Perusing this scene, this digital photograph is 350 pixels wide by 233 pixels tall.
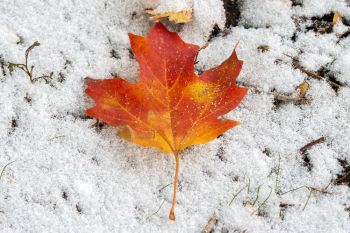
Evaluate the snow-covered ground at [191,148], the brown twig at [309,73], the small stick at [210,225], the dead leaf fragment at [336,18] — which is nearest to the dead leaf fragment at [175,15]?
the snow-covered ground at [191,148]

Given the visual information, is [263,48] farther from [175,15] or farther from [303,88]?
[175,15]

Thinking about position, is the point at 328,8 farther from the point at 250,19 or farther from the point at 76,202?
the point at 76,202

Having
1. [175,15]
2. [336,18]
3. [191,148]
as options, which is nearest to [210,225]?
[191,148]

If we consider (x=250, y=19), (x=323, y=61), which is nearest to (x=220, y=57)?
(x=250, y=19)

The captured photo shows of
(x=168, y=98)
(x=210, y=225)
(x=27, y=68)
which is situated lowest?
(x=210, y=225)

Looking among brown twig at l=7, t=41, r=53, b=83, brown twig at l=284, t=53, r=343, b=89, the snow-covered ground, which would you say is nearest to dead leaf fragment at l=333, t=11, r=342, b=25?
the snow-covered ground

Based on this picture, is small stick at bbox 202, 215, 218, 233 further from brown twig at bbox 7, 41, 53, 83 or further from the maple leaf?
brown twig at bbox 7, 41, 53, 83

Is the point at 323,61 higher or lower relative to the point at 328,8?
lower
